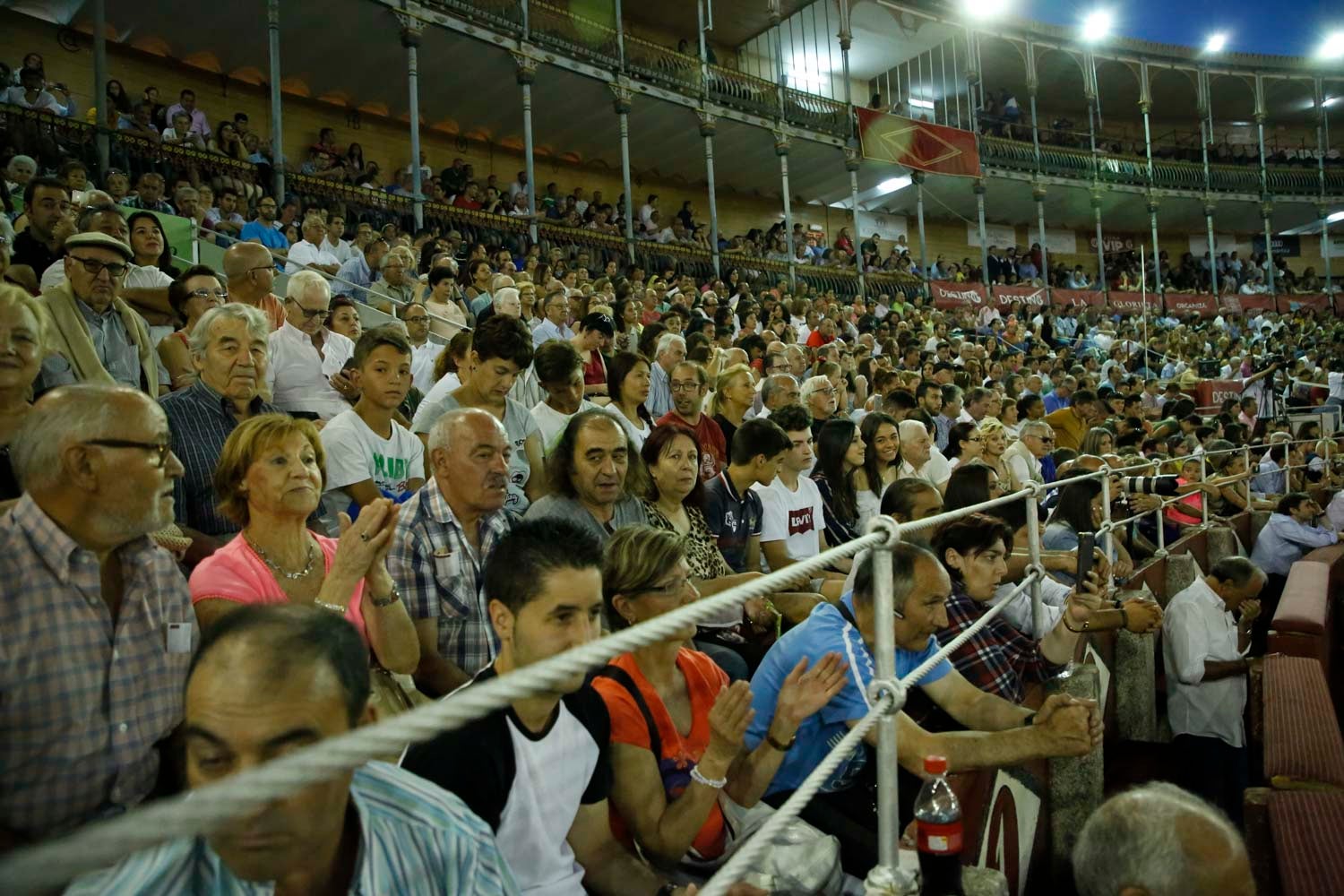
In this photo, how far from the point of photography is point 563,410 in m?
4.52

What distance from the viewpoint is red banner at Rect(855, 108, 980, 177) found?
21391 millimetres

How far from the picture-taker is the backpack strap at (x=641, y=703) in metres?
2.09

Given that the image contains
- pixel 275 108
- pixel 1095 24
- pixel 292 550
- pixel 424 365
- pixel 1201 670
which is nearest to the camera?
pixel 292 550

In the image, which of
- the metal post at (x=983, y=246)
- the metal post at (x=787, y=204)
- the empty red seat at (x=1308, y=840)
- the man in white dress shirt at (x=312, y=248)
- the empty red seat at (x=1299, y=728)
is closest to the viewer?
the empty red seat at (x=1308, y=840)

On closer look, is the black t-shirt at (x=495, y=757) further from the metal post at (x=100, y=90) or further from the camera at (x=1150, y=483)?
the metal post at (x=100, y=90)

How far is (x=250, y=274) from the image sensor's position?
4.86 m

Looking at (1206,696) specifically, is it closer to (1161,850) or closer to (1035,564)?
(1035,564)

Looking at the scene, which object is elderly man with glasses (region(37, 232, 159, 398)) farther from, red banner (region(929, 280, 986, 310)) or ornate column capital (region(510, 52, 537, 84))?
red banner (region(929, 280, 986, 310))

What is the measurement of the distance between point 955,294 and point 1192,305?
8565 mm

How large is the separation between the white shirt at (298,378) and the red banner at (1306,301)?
96.9 ft

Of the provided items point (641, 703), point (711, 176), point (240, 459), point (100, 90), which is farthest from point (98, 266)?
point (711, 176)

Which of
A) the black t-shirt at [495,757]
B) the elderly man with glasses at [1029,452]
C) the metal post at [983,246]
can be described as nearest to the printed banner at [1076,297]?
the metal post at [983,246]

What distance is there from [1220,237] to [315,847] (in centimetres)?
3803

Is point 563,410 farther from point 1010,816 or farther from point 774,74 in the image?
point 774,74
